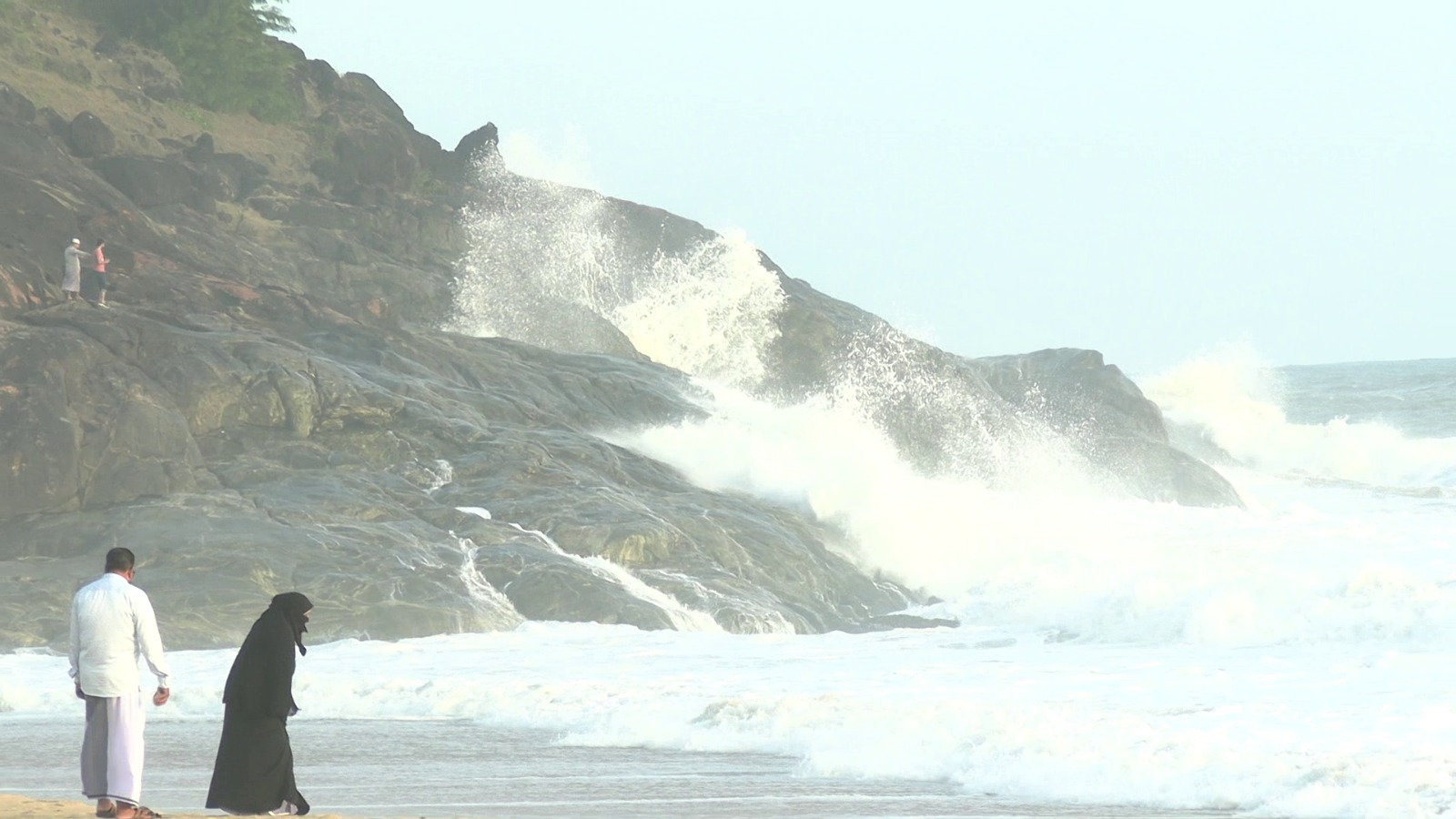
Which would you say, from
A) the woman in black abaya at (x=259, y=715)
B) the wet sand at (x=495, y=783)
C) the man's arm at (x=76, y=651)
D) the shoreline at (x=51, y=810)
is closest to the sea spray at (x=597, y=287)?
the wet sand at (x=495, y=783)

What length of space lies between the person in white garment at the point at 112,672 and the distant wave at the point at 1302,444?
43977mm

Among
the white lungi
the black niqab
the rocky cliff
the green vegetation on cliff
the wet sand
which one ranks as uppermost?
the green vegetation on cliff

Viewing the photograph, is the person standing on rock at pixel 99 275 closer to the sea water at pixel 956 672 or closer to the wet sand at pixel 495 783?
the sea water at pixel 956 672

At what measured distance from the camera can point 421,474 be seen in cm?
2181

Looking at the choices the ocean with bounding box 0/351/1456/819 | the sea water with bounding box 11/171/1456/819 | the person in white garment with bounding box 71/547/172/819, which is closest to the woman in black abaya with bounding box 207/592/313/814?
the person in white garment with bounding box 71/547/172/819

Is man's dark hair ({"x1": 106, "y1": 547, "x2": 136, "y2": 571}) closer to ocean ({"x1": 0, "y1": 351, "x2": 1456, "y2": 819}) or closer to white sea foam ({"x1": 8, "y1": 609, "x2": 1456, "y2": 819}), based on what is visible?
ocean ({"x1": 0, "y1": 351, "x2": 1456, "y2": 819})

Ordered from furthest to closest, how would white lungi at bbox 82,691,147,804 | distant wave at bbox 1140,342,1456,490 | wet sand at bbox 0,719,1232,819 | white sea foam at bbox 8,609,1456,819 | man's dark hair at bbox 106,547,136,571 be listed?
distant wave at bbox 1140,342,1456,490
white sea foam at bbox 8,609,1456,819
wet sand at bbox 0,719,1232,819
man's dark hair at bbox 106,547,136,571
white lungi at bbox 82,691,147,804

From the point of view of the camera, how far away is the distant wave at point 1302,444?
52625 mm

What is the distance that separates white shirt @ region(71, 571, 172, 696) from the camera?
28.5ft

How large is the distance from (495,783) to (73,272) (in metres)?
14.4

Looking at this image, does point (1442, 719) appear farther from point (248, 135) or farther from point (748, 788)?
point (248, 135)

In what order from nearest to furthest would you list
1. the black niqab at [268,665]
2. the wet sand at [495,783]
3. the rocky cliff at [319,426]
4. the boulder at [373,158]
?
the black niqab at [268,665]
the wet sand at [495,783]
the rocky cliff at [319,426]
the boulder at [373,158]

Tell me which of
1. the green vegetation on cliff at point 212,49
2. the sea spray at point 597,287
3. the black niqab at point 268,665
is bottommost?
the black niqab at point 268,665

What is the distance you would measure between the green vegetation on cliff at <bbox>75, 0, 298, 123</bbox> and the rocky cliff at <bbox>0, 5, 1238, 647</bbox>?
2.51 m
